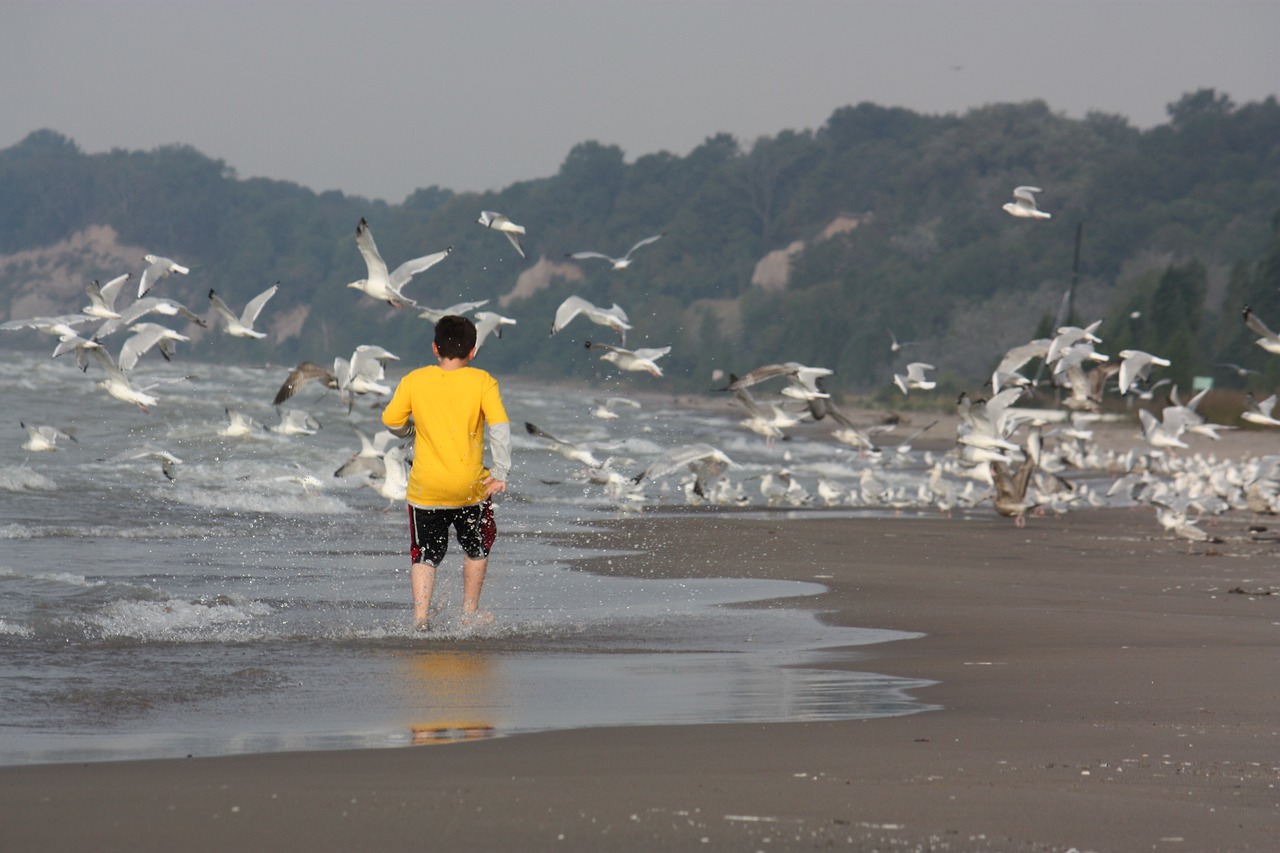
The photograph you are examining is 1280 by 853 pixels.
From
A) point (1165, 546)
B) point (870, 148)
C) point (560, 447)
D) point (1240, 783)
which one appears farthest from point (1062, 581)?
point (870, 148)

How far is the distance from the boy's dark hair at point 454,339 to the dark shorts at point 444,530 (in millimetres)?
748

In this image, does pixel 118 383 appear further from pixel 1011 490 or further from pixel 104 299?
pixel 1011 490

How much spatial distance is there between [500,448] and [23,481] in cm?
1096

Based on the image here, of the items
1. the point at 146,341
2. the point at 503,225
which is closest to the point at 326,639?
the point at 503,225

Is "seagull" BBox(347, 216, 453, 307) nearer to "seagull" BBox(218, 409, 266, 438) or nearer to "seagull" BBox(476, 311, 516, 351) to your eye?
"seagull" BBox(476, 311, 516, 351)

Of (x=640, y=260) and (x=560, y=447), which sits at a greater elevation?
(x=640, y=260)

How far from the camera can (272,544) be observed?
42.7 ft

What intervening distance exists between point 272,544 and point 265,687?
7.01 m

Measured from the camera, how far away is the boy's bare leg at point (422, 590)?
7828mm

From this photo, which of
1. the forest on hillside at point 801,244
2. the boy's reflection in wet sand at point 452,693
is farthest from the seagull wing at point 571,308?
the forest on hillside at point 801,244

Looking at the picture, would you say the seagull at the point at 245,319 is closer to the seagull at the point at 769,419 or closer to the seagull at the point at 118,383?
the seagull at the point at 118,383

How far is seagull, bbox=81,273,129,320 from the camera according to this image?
13.4 m

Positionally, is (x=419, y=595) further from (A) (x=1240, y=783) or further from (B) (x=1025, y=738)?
(A) (x=1240, y=783)

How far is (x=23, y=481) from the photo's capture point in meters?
17.0
